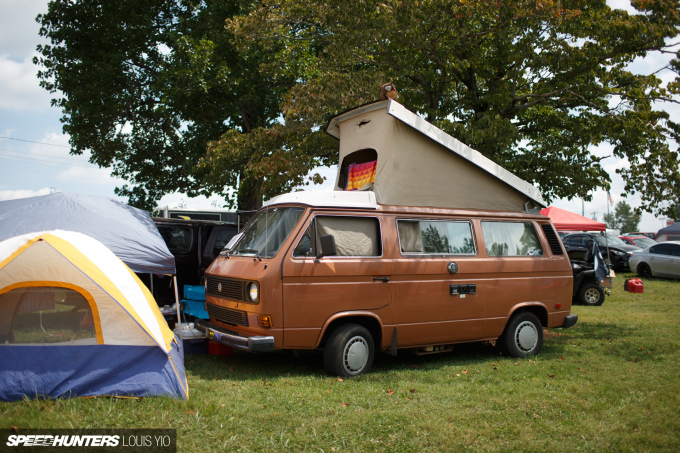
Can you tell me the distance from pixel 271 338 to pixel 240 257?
127cm

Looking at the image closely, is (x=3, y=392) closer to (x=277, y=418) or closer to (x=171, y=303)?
(x=277, y=418)

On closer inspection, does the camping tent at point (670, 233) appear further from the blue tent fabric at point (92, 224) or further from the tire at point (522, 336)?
the blue tent fabric at point (92, 224)

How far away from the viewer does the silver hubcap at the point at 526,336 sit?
25.8 feet

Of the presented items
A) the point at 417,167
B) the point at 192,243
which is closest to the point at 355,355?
the point at 417,167

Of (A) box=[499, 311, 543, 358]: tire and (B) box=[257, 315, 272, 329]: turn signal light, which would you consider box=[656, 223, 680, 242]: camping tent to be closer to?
(A) box=[499, 311, 543, 358]: tire

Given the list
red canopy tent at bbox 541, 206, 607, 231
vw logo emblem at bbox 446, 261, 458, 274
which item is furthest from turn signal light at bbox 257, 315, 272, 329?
red canopy tent at bbox 541, 206, 607, 231

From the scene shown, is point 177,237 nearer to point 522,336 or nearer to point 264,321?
point 264,321

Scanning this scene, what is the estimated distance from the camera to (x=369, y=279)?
21.7 feet

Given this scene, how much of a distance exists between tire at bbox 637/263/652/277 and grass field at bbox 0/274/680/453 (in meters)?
14.2

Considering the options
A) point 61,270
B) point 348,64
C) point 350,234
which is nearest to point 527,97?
point 348,64

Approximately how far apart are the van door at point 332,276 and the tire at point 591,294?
9.82m

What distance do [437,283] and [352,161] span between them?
2664 millimetres

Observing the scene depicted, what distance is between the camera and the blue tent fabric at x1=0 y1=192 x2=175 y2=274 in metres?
7.16

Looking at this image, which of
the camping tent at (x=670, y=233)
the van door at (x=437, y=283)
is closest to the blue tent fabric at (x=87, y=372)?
the van door at (x=437, y=283)
